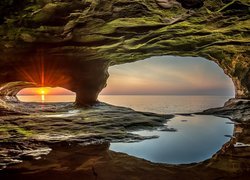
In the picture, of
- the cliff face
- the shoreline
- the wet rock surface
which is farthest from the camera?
the cliff face

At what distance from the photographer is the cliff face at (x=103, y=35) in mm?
11266

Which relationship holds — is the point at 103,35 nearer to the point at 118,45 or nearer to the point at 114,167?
the point at 118,45

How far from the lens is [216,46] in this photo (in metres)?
20.3

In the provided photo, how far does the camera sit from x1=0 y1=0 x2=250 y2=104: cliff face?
11266 millimetres

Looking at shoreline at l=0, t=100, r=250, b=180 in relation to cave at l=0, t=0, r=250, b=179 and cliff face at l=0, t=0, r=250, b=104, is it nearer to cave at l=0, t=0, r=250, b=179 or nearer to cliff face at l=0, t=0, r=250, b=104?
cave at l=0, t=0, r=250, b=179

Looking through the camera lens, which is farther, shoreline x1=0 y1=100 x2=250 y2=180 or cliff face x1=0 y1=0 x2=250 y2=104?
cliff face x1=0 y1=0 x2=250 y2=104

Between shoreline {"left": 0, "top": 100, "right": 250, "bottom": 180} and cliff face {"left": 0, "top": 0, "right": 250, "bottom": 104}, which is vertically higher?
cliff face {"left": 0, "top": 0, "right": 250, "bottom": 104}

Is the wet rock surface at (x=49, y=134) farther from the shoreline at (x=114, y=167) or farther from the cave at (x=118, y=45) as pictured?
the shoreline at (x=114, y=167)

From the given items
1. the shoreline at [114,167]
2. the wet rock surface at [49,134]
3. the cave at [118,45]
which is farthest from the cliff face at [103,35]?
the shoreline at [114,167]

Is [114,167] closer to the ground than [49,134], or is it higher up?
closer to the ground

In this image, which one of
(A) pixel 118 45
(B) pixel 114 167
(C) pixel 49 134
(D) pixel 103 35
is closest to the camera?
(B) pixel 114 167

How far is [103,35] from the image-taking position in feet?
51.7

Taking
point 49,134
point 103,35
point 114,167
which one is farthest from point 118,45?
point 114,167

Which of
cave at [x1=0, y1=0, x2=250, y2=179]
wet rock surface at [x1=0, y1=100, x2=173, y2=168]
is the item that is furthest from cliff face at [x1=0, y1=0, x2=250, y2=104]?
wet rock surface at [x1=0, y1=100, x2=173, y2=168]
